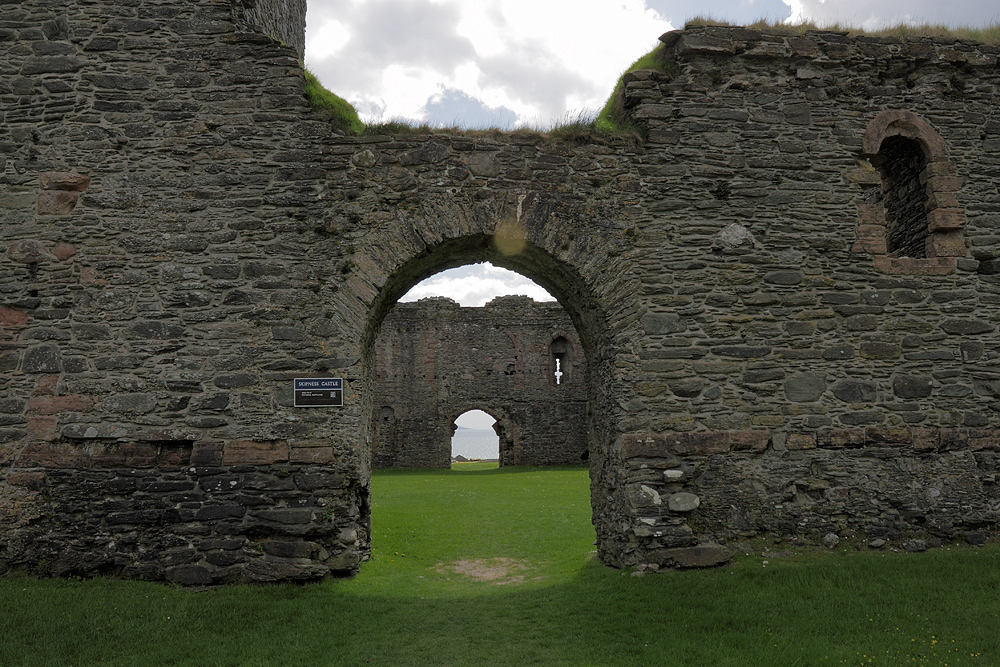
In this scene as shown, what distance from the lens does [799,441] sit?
7086 mm

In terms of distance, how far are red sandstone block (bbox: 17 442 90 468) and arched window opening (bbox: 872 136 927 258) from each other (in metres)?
9.80

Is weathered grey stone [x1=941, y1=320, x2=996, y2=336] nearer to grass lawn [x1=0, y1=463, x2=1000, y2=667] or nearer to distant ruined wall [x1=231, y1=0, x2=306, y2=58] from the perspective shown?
grass lawn [x1=0, y1=463, x2=1000, y2=667]

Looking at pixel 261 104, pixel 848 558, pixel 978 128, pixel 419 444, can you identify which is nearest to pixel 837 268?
pixel 978 128

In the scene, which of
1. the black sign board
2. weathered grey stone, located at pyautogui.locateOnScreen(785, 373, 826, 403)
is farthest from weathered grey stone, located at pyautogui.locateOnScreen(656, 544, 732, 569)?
the black sign board

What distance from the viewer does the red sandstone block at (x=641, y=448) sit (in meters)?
6.91

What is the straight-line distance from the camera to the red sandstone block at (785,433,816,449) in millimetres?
7074

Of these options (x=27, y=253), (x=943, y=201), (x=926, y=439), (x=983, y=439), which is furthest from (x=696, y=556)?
(x=27, y=253)

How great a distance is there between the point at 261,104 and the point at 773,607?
298 inches

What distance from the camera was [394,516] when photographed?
11258 millimetres

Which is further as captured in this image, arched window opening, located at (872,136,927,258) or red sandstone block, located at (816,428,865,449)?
arched window opening, located at (872,136,927,258)

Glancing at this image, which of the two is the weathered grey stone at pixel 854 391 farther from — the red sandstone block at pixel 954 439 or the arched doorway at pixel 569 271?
the arched doorway at pixel 569 271

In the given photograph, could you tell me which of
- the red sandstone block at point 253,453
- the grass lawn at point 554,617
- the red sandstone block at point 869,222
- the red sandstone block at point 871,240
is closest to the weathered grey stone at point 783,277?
the red sandstone block at point 871,240

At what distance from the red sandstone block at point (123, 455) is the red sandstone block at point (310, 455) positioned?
150 centimetres

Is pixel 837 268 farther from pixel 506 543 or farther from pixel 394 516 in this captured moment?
pixel 394 516
